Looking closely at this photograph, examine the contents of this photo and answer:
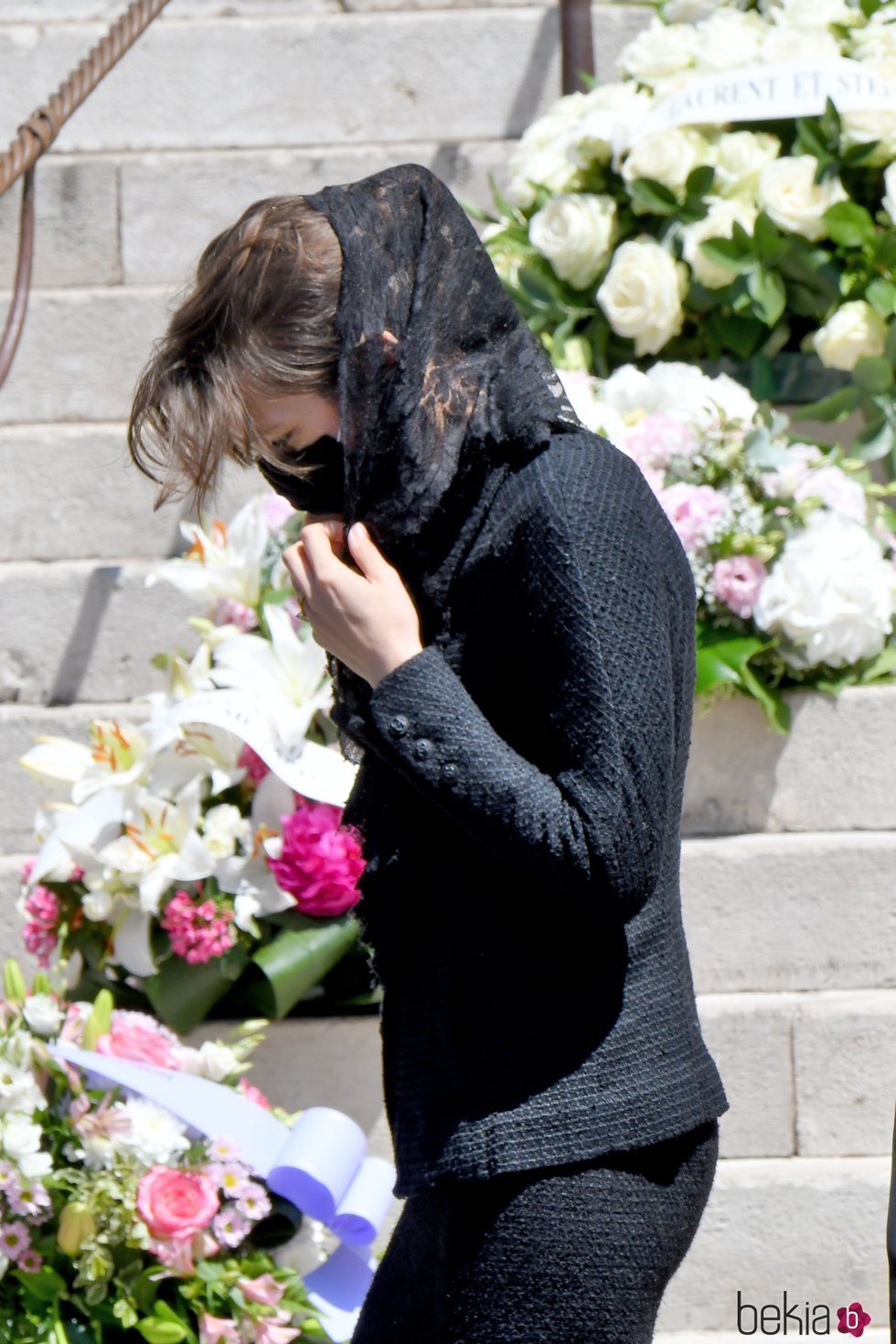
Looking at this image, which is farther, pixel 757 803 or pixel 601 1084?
pixel 757 803

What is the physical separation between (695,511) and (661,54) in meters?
1.20

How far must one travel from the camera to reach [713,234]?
A: 295cm

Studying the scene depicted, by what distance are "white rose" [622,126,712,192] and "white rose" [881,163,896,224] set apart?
0.35 m

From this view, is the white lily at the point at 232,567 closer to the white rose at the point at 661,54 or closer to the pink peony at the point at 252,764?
the pink peony at the point at 252,764

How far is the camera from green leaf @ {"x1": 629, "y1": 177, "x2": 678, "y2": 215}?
3047mm

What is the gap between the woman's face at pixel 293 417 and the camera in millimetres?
1311

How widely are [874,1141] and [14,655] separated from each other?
179cm

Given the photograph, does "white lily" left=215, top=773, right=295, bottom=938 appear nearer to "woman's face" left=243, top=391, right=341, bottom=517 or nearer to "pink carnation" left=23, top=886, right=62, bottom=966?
"pink carnation" left=23, top=886, right=62, bottom=966

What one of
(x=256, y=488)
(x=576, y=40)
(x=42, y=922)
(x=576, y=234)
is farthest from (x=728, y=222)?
(x=42, y=922)

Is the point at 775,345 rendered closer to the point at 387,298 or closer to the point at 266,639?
the point at 266,639

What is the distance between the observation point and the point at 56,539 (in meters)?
3.27

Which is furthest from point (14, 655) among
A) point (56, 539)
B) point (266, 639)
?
point (266, 639)

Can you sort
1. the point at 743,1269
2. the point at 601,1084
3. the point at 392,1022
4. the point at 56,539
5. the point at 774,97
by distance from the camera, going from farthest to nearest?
the point at 56,539 → the point at 774,97 → the point at 743,1269 → the point at 392,1022 → the point at 601,1084

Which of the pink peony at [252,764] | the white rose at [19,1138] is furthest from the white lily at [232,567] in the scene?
the white rose at [19,1138]
